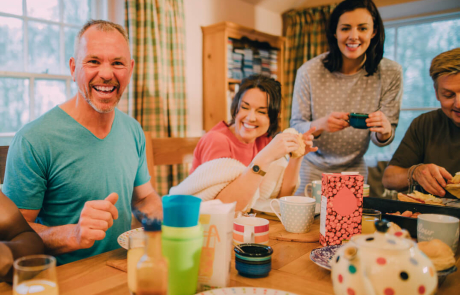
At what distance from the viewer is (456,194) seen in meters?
1.43

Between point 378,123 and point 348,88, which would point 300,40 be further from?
point 378,123

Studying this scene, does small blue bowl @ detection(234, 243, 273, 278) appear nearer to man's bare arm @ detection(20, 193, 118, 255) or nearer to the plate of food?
the plate of food

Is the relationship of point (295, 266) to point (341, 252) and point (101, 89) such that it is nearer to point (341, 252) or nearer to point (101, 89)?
point (341, 252)

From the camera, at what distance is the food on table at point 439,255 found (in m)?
0.78

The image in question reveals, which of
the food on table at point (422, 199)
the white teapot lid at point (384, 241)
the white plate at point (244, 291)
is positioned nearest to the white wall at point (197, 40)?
the food on table at point (422, 199)

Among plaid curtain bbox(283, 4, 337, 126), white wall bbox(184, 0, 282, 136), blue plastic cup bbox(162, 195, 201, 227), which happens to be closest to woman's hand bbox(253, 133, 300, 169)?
blue plastic cup bbox(162, 195, 201, 227)

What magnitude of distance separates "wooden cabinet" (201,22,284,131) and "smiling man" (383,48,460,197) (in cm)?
227

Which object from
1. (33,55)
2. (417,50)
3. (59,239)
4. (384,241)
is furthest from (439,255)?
(417,50)

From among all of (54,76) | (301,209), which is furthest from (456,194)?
(54,76)

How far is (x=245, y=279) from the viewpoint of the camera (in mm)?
829

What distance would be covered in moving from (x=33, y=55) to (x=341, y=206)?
2874mm

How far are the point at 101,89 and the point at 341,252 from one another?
1031 millimetres

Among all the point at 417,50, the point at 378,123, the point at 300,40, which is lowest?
the point at 378,123

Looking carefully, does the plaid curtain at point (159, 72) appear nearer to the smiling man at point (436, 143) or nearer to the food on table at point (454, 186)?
the smiling man at point (436, 143)
